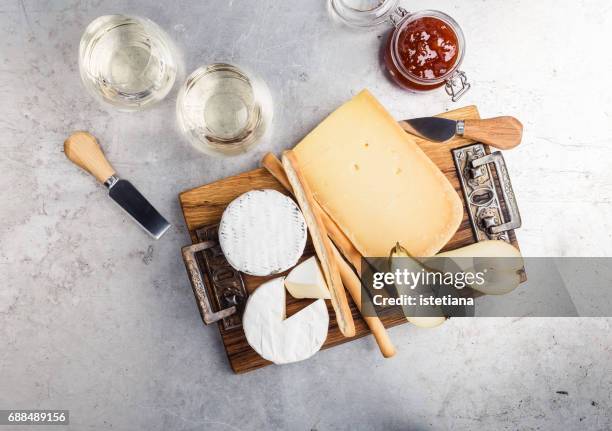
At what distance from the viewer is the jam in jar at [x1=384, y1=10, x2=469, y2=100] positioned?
39.4 inches

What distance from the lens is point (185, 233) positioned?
41.6 inches

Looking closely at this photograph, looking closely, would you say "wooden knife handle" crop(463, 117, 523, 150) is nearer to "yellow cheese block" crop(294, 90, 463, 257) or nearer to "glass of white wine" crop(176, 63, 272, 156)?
"yellow cheese block" crop(294, 90, 463, 257)

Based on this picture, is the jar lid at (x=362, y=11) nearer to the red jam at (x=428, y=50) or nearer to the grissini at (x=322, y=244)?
the red jam at (x=428, y=50)

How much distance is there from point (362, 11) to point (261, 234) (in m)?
0.52

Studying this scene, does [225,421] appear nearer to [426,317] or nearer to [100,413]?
[100,413]

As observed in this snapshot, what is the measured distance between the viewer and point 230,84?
0.99 m

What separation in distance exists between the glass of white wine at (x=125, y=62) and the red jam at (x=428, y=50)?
48 centimetres

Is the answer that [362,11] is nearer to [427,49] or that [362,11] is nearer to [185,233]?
[427,49]

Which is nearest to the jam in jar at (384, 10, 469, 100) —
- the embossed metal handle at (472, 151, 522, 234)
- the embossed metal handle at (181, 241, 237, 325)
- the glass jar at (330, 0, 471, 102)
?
the glass jar at (330, 0, 471, 102)

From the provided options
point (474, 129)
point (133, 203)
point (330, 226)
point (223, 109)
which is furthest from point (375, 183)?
point (133, 203)

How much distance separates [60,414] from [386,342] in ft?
2.31

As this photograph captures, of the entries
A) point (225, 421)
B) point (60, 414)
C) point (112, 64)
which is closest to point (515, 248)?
point (225, 421)

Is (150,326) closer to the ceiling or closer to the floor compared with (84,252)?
closer to the floor

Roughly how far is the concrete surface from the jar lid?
25 mm
